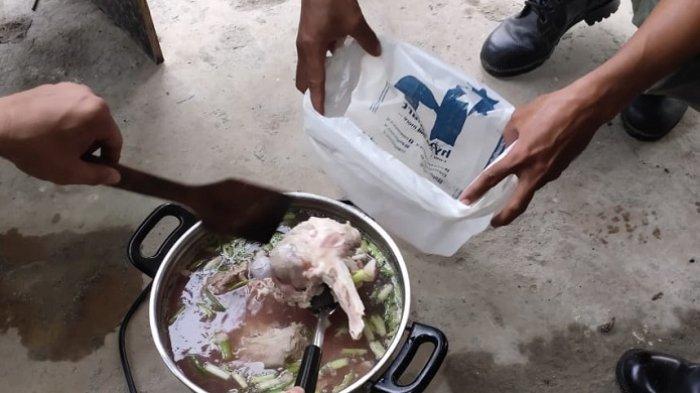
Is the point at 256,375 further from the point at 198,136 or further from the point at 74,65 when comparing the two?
the point at 74,65

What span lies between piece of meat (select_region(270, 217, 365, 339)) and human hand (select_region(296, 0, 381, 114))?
0.21m

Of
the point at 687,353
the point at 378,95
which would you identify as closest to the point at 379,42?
the point at 378,95

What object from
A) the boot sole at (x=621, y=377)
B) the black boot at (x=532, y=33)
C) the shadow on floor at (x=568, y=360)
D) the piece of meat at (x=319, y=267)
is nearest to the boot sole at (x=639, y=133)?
the black boot at (x=532, y=33)

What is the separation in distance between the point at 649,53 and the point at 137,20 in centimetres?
115

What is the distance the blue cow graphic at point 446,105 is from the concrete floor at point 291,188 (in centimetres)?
28

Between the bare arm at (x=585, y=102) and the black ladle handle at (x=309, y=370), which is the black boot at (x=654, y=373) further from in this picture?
the black ladle handle at (x=309, y=370)

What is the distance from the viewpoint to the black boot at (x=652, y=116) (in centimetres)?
144

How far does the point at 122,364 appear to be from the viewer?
3.84ft

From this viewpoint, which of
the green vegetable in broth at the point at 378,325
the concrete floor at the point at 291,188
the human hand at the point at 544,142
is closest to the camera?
the human hand at the point at 544,142

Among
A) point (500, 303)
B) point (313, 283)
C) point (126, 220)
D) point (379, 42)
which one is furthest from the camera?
point (126, 220)

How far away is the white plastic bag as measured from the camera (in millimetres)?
1020

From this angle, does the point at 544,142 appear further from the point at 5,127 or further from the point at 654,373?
the point at 5,127

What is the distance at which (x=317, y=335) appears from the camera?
105 cm

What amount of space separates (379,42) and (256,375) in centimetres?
60
